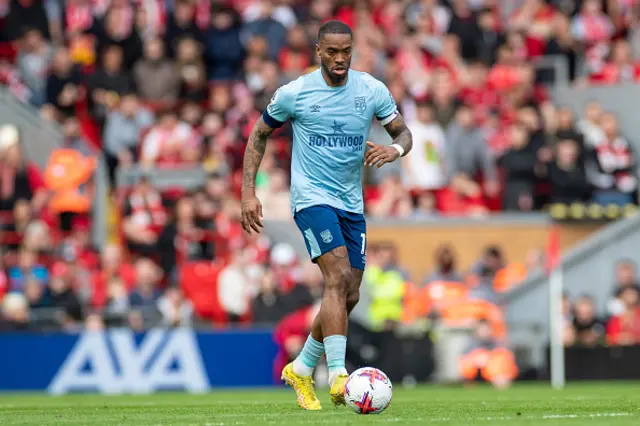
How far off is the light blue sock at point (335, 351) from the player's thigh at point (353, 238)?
58cm

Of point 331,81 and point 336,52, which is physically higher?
point 336,52

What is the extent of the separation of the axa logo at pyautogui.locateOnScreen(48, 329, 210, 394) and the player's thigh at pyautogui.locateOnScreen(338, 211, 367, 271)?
28.6 ft

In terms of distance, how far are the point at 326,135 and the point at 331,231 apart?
2.16 feet

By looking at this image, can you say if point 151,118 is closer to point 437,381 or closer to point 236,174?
point 236,174

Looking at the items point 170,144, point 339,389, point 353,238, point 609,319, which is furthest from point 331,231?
point 170,144

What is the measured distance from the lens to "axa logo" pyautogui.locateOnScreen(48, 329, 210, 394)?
18.6m

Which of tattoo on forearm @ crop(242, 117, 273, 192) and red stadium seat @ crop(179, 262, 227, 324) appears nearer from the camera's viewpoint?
tattoo on forearm @ crop(242, 117, 273, 192)

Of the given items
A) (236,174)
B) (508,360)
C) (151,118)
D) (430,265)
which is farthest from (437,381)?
(151,118)

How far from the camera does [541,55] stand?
→ 24.9 meters

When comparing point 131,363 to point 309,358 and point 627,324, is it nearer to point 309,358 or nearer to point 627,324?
point 627,324

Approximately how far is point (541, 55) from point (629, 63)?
4.70ft

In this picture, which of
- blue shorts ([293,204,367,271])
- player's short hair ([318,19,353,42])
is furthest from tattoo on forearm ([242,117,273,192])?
player's short hair ([318,19,353,42])

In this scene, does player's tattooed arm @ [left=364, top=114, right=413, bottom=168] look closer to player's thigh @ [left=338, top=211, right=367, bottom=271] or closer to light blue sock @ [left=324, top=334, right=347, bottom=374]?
player's thigh @ [left=338, top=211, right=367, bottom=271]

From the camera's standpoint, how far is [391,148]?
9.87m
